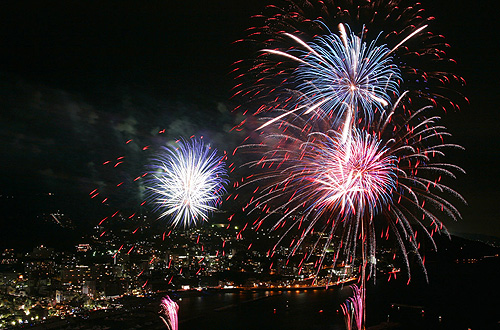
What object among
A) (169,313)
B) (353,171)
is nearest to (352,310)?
(169,313)

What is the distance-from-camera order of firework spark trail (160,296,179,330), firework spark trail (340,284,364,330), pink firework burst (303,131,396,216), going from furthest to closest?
firework spark trail (340,284,364,330), firework spark trail (160,296,179,330), pink firework burst (303,131,396,216)

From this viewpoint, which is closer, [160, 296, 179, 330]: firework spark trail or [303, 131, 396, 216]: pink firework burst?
[303, 131, 396, 216]: pink firework burst

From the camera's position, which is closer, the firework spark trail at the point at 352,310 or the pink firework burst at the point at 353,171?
the pink firework burst at the point at 353,171

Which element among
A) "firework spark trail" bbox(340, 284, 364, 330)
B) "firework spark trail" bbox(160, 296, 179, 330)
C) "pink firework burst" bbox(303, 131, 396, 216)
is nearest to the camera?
"pink firework burst" bbox(303, 131, 396, 216)

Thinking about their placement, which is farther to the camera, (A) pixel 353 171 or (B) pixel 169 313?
(B) pixel 169 313

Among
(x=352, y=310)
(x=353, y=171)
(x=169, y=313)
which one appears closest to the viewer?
(x=353, y=171)

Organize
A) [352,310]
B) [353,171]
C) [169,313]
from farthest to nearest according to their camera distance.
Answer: [352,310], [169,313], [353,171]

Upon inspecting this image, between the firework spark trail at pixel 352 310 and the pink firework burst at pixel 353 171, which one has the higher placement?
the pink firework burst at pixel 353 171

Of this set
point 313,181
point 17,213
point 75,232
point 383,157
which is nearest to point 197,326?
point 313,181

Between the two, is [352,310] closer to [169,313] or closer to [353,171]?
[169,313]

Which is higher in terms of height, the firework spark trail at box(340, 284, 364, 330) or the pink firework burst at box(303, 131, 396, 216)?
the pink firework burst at box(303, 131, 396, 216)

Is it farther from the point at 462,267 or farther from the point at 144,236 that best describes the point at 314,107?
the point at 462,267
